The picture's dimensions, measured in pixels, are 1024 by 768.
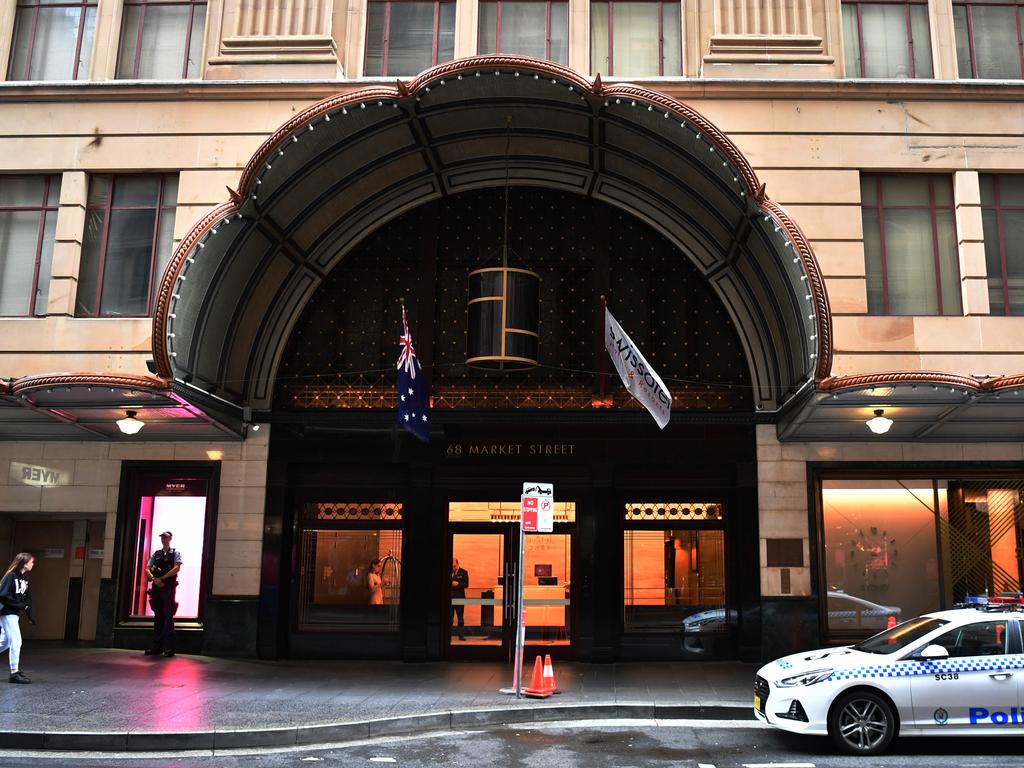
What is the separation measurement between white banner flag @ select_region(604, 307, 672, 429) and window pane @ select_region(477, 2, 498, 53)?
6058 mm

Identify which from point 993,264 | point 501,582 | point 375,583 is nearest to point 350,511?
point 375,583

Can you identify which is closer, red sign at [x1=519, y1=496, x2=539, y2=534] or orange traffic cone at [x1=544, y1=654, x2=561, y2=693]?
orange traffic cone at [x1=544, y1=654, x2=561, y2=693]

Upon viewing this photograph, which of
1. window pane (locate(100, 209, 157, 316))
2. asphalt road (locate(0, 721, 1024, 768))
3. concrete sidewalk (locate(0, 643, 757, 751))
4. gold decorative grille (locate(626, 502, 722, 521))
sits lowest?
asphalt road (locate(0, 721, 1024, 768))

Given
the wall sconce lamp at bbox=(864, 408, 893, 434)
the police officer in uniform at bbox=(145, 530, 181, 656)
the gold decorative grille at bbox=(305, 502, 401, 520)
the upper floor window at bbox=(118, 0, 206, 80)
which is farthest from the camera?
the upper floor window at bbox=(118, 0, 206, 80)

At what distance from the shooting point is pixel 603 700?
11.9 meters

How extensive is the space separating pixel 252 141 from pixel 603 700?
10.8m

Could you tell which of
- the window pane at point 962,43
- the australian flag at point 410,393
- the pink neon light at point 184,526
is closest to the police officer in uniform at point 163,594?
the pink neon light at point 184,526

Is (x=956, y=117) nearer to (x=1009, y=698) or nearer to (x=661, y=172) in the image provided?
(x=661, y=172)

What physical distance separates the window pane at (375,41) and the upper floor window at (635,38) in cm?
380

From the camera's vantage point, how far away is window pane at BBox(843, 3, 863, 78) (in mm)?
16281

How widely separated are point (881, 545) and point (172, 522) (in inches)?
478

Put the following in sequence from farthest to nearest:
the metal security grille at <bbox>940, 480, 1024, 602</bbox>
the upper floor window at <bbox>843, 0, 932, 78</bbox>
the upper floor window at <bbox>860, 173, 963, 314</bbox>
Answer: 1. the upper floor window at <bbox>843, 0, 932, 78</bbox>
2. the upper floor window at <bbox>860, 173, 963, 314</bbox>
3. the metal security grille at <bbox>940, 480, 1024, 602</bbox>

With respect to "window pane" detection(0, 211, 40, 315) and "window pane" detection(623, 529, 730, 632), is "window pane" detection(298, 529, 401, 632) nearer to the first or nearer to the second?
"window pane" detection(623, 529, 730, 632)

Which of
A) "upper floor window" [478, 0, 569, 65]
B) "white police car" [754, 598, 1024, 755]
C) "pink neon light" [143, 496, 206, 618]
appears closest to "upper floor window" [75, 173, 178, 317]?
"pink neon light" [143, 496, 206, 618]
